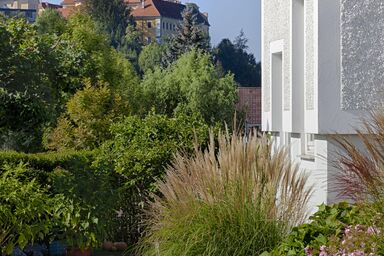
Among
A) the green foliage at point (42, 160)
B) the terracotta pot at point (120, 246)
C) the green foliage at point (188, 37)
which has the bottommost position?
the terracotta pot at point (120, 246)

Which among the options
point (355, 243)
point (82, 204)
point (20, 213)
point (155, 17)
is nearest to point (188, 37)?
point (82, 204)

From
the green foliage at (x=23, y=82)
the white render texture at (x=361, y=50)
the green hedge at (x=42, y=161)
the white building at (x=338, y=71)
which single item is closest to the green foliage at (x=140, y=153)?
the green hedge at (x=42, y=161)

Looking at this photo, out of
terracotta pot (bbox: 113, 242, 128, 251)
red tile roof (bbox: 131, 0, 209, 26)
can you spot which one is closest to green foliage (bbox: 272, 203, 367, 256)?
terracotta pot (bbox: 113, 242, 128, 251)

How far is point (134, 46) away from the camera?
9394 cm

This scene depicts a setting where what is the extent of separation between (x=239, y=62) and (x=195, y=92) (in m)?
56.4

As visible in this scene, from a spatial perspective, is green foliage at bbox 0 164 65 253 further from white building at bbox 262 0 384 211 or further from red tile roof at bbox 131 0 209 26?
red tile roof at bbox 131 0 209 26

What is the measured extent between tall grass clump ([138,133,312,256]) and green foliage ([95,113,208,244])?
3.67 metres

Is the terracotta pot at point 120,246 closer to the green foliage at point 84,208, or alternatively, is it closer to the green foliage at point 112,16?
the green foliage at point 84,208

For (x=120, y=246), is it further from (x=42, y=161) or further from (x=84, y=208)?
(x=84, y=208)

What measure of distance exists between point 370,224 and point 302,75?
4.36m

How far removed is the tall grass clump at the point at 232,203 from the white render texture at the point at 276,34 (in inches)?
104

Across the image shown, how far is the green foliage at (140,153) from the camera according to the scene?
1291 centimetres

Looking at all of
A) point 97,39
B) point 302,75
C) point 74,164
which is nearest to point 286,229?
point 302,75

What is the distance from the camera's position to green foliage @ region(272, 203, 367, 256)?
734cm
